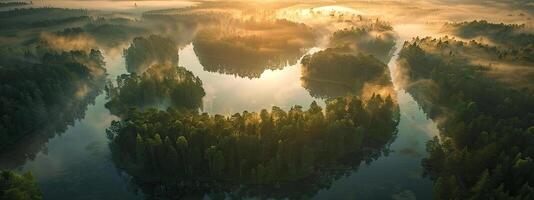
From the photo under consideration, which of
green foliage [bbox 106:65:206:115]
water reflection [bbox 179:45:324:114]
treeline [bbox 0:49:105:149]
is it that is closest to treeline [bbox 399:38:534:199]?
water reflection [bbox 179:45:324:114]

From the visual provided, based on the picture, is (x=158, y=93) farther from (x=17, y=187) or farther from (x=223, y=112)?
(x=17, y=187)

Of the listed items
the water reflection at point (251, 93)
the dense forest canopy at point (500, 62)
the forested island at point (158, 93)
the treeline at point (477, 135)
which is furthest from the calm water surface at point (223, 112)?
the dense forest canopy at point (500, 62)

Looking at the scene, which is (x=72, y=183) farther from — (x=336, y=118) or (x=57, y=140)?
(x=336, y=118)

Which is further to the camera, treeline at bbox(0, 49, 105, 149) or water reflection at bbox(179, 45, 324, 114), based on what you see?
water reflection at bbox(179, 45, 324, 114)

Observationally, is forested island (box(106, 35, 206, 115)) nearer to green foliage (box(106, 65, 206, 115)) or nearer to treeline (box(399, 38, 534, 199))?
green foliage (box(106, 65, 206, 115))

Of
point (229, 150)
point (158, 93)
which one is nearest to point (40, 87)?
point (158, 93)

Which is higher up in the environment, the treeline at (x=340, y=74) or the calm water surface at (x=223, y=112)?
the treeline at (x=340, y=74)

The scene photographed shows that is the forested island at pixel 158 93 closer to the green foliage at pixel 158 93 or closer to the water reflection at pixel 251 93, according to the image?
the green foliage at pixel 158 93
